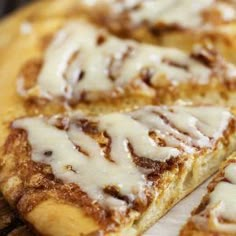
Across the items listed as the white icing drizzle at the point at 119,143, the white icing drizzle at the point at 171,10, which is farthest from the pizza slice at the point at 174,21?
the white icing drizzle at the point at 119,143

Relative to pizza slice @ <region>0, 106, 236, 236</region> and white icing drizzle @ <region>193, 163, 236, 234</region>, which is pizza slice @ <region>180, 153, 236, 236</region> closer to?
white icing drizzle @ <region>193, 163, 236, 234</region>

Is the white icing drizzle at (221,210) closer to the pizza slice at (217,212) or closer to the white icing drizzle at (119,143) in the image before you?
the pizza slice at (217,212)

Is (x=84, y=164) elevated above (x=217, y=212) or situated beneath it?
elevated above

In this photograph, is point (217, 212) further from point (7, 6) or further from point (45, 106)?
point (7, 6)

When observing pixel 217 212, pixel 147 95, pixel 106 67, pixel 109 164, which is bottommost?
pixel 217 212

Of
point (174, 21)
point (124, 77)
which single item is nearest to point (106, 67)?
point (124, 77)

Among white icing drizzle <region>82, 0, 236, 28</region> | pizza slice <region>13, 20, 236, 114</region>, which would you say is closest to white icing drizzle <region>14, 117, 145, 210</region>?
pizza slice <region>13, 20, 236, 114</region>
